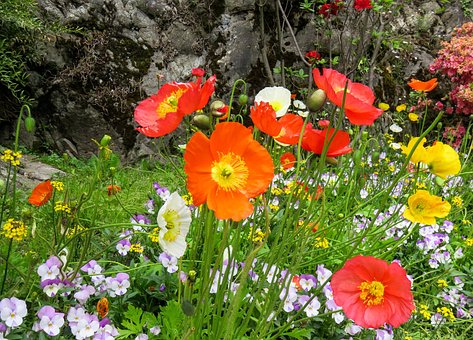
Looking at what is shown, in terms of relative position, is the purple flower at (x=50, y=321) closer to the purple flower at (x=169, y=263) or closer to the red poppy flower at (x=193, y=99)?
the purple flower at (x=169, y=263)

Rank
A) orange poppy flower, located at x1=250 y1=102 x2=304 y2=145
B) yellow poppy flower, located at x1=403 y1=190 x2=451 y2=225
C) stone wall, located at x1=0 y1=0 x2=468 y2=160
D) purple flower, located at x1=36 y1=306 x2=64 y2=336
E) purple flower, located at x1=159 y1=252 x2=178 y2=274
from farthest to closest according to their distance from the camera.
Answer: stone wall, located at x1=0 y1=0 x2=468 y2=160
purple flower, located at x1=159 y1=252 x2=178 y2=274
yellow poppy flower, located at x1=403 y1=190 x2=451 y2=225
purple flower, located at x1=36 y1=306 x2=64 y2=336
orange poppy flower, located at x1=250 y1=102 x2=304 y2=145

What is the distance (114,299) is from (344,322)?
687 millimetres

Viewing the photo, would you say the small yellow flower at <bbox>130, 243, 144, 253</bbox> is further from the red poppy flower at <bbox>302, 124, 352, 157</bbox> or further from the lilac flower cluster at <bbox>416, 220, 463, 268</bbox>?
the lilac flower cluster at <bbox>416, 220, 463, 268</bbox>

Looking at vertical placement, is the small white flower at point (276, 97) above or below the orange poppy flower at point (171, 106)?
above

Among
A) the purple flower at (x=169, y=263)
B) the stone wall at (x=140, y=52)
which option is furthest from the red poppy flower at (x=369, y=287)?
the stone wall at (x=140, y=52)

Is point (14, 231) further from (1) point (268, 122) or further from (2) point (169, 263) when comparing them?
(1) point (268, 122)

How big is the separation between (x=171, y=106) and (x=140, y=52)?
3.38 m

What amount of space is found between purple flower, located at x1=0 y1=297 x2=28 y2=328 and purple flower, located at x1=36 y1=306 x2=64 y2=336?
0.18 ft

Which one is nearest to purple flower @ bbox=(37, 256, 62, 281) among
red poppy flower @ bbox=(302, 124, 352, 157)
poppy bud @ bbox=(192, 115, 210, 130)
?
poppy bud @ bbox=(192, 115, 210, 130)

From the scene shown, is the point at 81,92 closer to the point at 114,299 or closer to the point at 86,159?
the point at 86,159

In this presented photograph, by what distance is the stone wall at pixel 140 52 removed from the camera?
399cm

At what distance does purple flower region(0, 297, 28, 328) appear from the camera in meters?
1.03

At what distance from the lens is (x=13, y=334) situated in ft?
3.57

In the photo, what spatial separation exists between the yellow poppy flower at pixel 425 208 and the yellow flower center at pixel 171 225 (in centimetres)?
59
